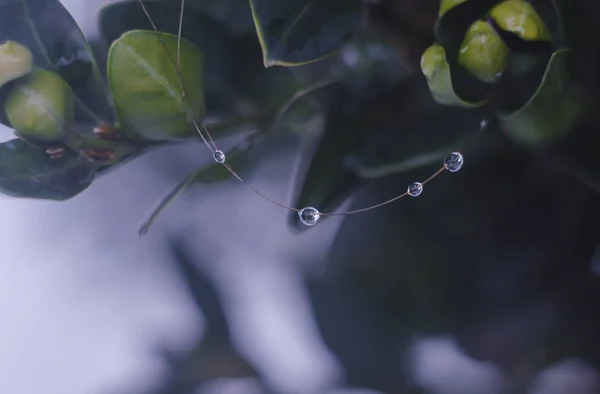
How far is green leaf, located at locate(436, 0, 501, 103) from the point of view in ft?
0.82

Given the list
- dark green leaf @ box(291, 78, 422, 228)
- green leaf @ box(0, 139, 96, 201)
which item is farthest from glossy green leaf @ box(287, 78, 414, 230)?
green leaf @ box(0, 139, 96, 201)

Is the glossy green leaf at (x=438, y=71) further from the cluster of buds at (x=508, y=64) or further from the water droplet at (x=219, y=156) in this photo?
the water droplet at (x=219, y=156)

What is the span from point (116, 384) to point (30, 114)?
236 millimetres

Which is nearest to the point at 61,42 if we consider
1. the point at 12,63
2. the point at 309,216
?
the point at 12,63

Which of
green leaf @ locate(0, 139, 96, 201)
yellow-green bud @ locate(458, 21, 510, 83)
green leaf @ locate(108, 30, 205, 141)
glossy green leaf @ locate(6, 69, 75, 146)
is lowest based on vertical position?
green leaf @ locate(0, 139, 96, 201)

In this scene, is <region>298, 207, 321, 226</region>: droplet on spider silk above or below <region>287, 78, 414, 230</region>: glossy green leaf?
below

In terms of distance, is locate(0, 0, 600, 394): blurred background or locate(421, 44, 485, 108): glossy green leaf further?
locate(0, 0, 600, 394): blurred background

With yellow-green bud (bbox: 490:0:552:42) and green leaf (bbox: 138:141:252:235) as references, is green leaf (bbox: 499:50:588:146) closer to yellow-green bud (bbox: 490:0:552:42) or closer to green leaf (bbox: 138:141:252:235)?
yellow-green bud (bbox: 490:0:552:42)

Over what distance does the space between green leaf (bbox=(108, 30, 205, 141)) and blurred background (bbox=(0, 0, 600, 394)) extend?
0.05 m

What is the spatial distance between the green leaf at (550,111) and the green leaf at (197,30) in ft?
0.48

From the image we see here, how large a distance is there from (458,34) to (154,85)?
0.12m

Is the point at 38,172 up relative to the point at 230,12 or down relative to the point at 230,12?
down

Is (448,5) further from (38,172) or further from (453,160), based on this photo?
(38,172)

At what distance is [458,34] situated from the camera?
25 centimetres
